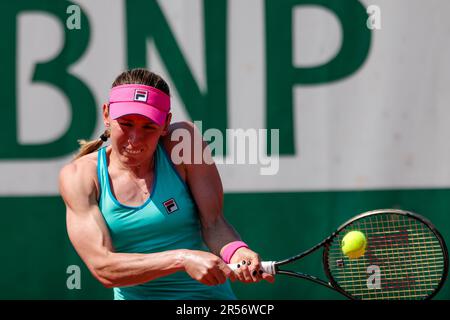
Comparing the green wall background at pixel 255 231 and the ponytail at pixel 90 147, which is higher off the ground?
the ponytail at pixel 90 147

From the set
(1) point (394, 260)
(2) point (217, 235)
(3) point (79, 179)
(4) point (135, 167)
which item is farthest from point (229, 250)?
(1) point (394, 260)

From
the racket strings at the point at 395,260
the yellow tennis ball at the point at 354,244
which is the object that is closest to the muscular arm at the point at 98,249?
the yellow tennis ball at the point at 354,244

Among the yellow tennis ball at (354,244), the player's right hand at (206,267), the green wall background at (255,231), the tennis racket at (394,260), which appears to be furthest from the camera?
the green wall background at (255,231)

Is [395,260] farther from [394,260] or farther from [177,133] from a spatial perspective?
[177,133]

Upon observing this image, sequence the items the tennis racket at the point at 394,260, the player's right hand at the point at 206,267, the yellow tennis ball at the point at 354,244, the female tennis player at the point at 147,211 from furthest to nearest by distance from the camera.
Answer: the tennis racket at the point at 394,260 → the yellow tennis ball at the point at 354,244 → the female tennis player at the point at 147,211 → the player's right hand at the point at 206,267

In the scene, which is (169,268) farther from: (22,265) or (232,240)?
(22,265)

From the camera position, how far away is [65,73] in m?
4.36

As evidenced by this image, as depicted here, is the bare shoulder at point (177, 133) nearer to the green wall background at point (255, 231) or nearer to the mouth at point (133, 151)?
the mouth at point (133, 151)

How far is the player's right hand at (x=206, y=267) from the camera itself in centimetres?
262

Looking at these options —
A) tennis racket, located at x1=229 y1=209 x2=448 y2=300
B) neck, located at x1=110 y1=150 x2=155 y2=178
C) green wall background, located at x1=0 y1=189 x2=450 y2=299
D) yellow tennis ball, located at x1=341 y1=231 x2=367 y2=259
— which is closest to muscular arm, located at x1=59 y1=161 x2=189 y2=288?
neck, located at x1=110 y1=150 x2=155 y2=178

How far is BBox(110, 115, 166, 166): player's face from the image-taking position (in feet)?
9.01

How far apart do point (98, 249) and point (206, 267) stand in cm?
38

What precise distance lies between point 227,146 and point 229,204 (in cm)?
30
